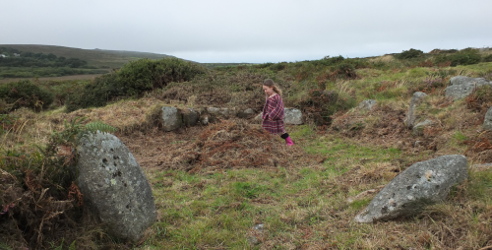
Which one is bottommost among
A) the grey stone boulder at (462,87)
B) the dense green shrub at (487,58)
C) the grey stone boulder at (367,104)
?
the grey stone boulder at (367,104)

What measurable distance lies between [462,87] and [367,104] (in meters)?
2.60

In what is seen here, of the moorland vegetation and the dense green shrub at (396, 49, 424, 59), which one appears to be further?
the dense green shrub at (396, 49, 424, 59)

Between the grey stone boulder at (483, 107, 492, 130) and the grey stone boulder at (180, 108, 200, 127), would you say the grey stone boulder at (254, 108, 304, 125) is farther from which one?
the grey stone boulder at (483, 107, 492, 130)

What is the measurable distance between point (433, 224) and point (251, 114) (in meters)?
8.52

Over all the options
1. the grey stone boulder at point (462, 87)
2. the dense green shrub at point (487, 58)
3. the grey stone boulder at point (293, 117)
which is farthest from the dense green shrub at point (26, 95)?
the dense green shrub at point (487, 58)

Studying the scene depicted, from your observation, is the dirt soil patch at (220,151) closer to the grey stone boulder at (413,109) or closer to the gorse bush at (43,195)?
the grey stone boulder at (413,109)

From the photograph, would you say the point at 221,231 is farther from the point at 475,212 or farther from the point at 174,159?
the point at 174,159

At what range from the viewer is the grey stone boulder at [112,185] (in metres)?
3.56

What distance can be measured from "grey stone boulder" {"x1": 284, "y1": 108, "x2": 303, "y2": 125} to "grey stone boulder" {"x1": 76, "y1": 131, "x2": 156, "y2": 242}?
7439mm

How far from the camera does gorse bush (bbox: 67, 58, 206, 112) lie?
47.6ft

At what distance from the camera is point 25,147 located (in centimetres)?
381

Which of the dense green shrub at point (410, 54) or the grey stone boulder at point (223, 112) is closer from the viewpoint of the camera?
the grey stone boulder at point (223, 112)

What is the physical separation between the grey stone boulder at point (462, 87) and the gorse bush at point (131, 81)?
10.8m

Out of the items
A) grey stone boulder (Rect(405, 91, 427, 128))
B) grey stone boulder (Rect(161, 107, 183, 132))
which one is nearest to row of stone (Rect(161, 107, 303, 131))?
grey stone boulder (Rect(161, 107, 183, 132))
